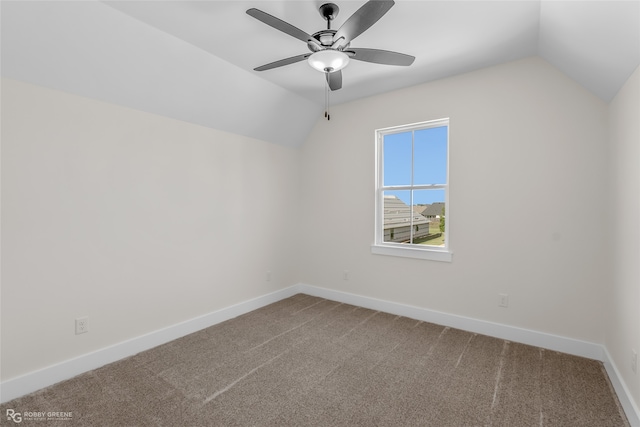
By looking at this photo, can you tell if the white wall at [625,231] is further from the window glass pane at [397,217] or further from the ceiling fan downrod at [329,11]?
the ceiling fan downrod at [329,11]

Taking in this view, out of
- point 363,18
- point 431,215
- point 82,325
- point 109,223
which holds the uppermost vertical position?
point 363,18

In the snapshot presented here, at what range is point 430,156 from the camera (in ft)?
11.2

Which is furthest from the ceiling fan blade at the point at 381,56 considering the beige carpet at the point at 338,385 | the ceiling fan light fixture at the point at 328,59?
the beige carpet at the point at 338,385

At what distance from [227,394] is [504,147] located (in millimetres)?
3180

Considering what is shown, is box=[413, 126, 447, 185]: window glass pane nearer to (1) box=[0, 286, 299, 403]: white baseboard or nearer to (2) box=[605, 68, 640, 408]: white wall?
(2) box=[605, 68, 640, 408]: white wall

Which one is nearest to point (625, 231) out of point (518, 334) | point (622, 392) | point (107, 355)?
point (622, 392)

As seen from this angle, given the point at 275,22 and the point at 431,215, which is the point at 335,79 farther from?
the point at 431,215

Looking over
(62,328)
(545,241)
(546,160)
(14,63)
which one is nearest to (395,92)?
(546,160)

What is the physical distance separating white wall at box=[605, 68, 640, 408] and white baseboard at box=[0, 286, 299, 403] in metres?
3.41

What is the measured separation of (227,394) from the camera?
2.07 m

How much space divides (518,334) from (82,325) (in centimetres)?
379

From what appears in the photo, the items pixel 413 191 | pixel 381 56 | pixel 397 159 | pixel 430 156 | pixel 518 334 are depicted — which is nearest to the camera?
pixel 381 56

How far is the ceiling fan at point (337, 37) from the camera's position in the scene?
160cm

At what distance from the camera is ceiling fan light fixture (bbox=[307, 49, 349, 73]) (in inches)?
73.1
